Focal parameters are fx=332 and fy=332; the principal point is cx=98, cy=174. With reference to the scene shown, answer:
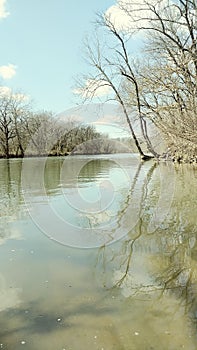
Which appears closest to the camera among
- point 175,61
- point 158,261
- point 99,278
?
point 99,278

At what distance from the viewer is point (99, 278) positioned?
3078 millimetres

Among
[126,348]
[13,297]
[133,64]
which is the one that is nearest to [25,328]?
[13,297]

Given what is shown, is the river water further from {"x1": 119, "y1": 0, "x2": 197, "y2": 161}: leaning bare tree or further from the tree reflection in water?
{"x1": 119, "y1": 0, "x2": 197, "y2": 161}: leaning bare tree

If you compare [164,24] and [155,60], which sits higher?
[164,24]

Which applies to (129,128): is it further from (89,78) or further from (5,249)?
(5,249)

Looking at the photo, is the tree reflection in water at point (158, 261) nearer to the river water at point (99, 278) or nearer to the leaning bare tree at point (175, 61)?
the river water at point (99, 278)

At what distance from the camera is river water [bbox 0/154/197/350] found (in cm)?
217

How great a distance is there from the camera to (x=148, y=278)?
3068 mm

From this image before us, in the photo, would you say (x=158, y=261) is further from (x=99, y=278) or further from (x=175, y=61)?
(x=175, y=61)

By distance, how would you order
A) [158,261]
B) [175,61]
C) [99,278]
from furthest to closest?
[175,61], [158,261], [99,278]

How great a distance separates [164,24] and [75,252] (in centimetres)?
1171

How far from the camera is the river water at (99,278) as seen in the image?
217 centimetres

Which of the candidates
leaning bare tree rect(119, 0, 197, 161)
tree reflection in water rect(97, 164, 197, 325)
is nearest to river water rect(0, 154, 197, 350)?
tree reflection in water rect(97, 164, 197, 325)

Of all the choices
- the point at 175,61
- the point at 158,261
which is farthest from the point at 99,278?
the point at 175,61
